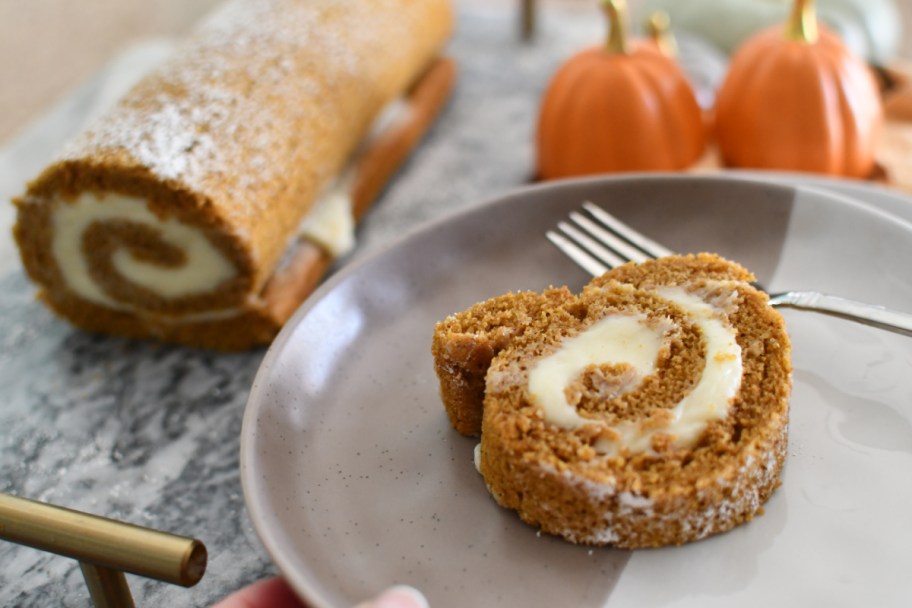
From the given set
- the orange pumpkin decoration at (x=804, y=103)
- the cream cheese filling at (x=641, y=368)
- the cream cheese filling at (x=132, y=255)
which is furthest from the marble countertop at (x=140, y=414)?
the orange pumpkin decoration at (x=804, y=103)

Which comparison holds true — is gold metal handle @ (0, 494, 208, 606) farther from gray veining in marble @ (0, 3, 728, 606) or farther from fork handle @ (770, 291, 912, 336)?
fork handle @ (770, 291, 912, 336)

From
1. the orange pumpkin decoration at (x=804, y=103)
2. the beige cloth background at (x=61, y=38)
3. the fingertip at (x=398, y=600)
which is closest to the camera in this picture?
the fingertip at (x=398, y=600)

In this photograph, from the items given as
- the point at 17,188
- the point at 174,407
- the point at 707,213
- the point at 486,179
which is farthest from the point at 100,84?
the point at 707,213

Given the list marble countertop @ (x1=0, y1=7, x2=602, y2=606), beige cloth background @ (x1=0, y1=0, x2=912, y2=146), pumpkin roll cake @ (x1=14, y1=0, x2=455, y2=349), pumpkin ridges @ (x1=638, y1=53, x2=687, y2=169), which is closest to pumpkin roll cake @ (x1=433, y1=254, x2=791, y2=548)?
marble countertop @ (x1=0, y1=7, x2=602, y2=606)

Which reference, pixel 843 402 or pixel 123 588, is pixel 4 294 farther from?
pixel 843 402

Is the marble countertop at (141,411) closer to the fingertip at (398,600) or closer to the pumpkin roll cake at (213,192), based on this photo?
the pumpkin roll cake at (213,192)

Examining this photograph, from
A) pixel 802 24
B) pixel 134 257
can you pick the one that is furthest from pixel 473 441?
pixel 802 24
